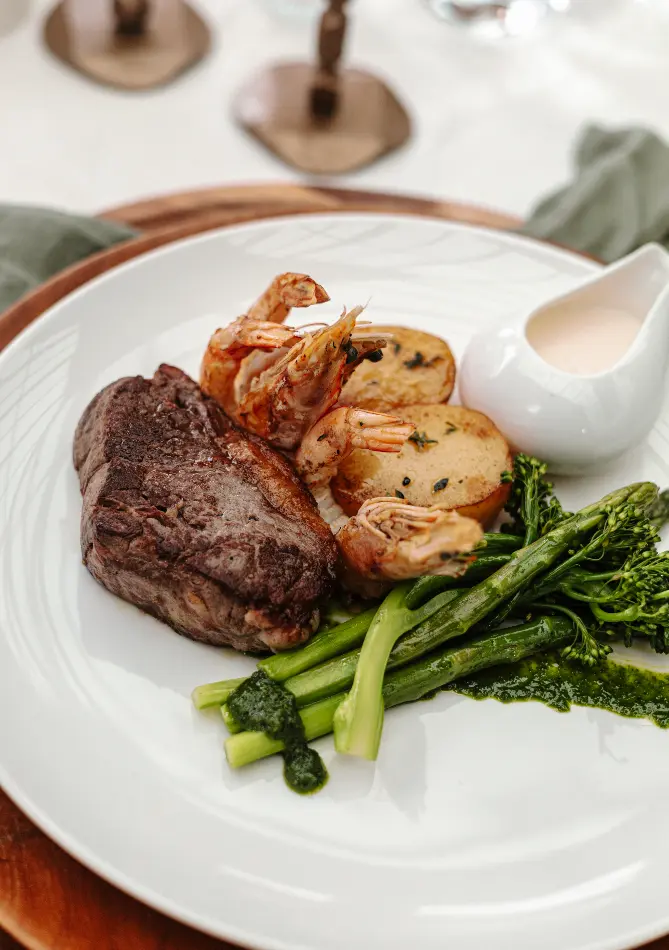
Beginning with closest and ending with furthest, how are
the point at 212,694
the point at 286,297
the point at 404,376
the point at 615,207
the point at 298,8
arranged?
the point at 212,694
the point at 286,297
the point at 404,376
the point at 615,207
the point at 298,8

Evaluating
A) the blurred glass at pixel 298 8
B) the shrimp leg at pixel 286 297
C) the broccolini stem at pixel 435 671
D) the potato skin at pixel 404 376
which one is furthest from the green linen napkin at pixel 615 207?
the blurred glass at pixel 298 8

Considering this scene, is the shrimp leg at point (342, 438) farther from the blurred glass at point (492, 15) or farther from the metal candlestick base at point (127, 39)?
the blurred glass at point (492, 15)

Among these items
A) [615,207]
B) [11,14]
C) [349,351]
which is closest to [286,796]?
[349,351]

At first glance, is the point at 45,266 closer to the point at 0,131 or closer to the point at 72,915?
the point at 0,131

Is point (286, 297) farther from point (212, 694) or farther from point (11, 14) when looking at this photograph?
point (11, 14)

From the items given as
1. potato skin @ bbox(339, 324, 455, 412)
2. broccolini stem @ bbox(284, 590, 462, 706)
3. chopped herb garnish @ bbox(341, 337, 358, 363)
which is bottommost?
broccolini stem @ bbox(284, 590, 462, 706)

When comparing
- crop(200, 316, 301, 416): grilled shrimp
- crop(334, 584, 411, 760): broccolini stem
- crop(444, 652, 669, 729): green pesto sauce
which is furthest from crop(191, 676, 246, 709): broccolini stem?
crop(200, 316, 301, 416): grilled shrimp

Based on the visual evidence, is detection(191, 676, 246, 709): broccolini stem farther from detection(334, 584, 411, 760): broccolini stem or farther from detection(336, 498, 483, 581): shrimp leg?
detection(336, 498, 483, 581): shrimp leg
